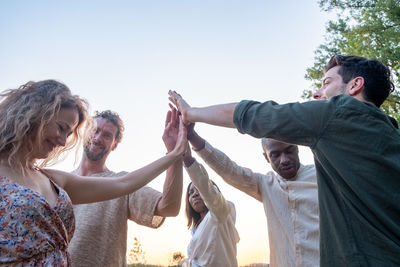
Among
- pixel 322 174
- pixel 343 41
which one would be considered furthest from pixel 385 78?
pixel 343 41

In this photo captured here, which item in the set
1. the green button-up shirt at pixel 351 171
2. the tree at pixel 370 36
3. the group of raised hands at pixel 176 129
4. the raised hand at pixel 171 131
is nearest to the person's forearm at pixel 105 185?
the group of raised hands at pixel 176 129

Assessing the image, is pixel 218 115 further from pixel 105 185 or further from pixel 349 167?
pixel 105 185

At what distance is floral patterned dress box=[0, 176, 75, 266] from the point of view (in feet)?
6.15

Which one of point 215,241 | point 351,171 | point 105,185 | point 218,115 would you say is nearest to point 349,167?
point 351,171

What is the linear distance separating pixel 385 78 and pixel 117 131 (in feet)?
8.68

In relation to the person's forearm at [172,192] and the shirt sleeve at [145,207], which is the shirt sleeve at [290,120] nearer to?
the person's forearm at [172,192]

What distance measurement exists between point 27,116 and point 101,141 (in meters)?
1.60

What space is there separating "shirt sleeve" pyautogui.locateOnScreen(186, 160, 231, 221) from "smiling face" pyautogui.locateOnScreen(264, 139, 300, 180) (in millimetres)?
703

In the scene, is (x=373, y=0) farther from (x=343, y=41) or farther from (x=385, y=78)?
(x=385, y=78)

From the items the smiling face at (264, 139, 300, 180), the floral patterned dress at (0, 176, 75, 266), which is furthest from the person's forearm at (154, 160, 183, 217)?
the floral patterned dress at (0, 176, 75, 266)

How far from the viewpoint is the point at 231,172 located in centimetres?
360

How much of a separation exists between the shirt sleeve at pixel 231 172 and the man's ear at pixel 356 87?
5.21 feet

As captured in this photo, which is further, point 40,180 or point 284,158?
point 284,158

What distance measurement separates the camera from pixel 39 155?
2305mm
